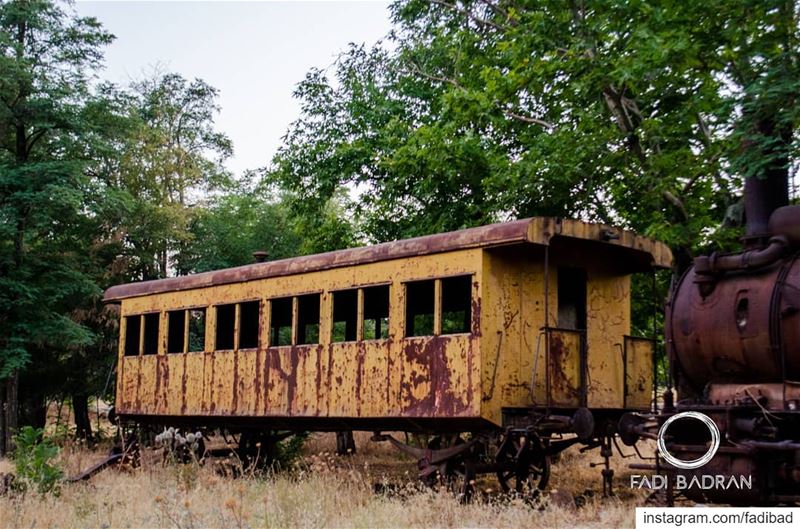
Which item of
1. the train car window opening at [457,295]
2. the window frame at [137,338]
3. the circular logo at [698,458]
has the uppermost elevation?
the train car window opening at [457,295]

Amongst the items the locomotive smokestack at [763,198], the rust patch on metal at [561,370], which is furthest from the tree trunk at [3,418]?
the locomotive smokestack at [763,198]

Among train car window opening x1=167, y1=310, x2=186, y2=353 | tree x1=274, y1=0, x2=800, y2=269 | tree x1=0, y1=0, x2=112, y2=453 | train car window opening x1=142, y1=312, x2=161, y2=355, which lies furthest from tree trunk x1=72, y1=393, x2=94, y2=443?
train car window opening x1=167, y1=310, x2=186, y2=353

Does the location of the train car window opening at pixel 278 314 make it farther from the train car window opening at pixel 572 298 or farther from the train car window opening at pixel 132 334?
the train car window opening at pixel 572 298

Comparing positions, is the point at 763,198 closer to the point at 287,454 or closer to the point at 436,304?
the point at 436,304

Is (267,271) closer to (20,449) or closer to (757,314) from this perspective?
(20,449)

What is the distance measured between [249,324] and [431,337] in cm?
464

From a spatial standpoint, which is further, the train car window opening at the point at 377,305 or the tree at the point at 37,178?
the tree at the point at 37,178

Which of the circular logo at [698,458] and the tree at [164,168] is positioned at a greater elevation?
the tree at [164,168]

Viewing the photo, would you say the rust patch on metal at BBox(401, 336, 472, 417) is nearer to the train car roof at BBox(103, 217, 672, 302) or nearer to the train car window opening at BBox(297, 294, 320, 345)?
the train car roof at BBox(103, 217, 672, 302)

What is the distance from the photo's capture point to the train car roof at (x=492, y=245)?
10.7m


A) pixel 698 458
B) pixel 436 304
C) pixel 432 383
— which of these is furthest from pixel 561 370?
pixel 698 458

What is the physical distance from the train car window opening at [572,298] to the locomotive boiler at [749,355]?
2.22m

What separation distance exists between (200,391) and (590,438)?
6.64 meters

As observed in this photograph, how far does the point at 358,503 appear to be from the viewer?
10.2 meters
